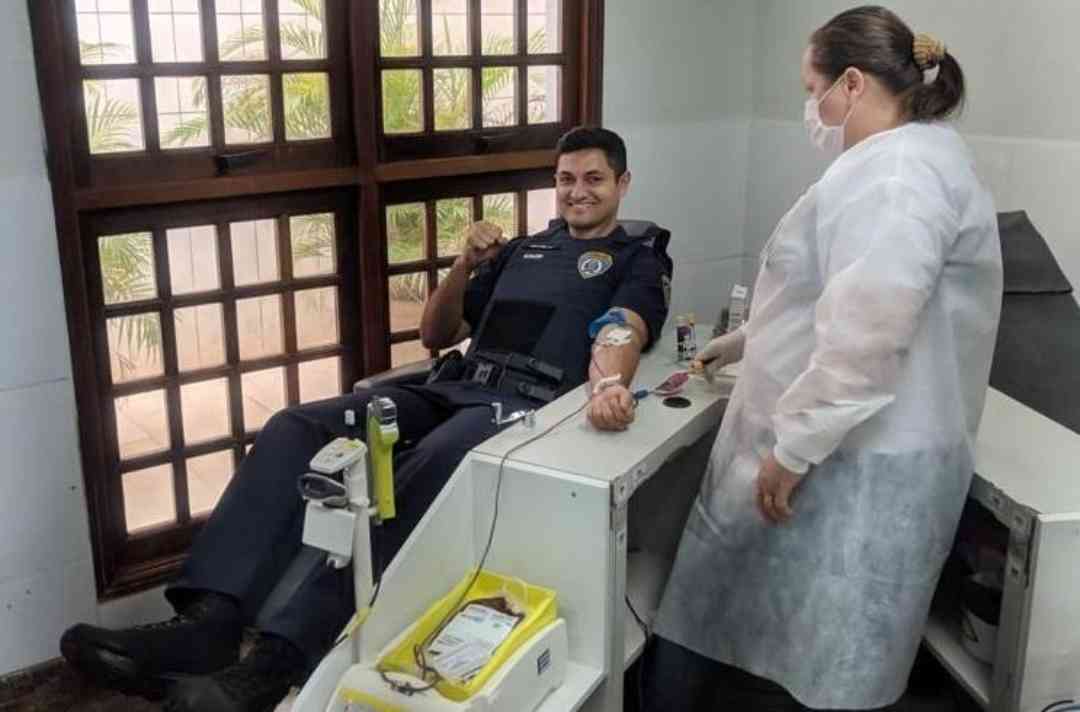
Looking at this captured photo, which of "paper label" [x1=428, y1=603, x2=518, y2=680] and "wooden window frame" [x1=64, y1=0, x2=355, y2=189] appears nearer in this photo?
"paper label" [x1=428, y1=603, x2=518, y2=680]

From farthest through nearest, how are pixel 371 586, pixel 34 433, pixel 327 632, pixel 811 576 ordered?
pixel 34 433 → pixel 327 632 → pixel 811 576 → pixel 371 586

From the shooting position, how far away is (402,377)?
103 inches

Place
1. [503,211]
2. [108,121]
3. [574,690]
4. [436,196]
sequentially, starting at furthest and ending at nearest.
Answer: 1. [503,211]
2. [436,196]
3. [108,121]
4. [574,690]

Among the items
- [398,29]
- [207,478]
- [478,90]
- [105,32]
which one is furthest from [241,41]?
[207,478]

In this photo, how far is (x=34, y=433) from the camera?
2293 millimetres

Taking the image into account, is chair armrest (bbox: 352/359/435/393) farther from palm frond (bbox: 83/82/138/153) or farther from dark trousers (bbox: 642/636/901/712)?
dark trousers (bbox: 642/636/901/712)

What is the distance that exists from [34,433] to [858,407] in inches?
64.7

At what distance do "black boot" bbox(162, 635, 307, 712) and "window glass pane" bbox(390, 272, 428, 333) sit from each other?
115cm

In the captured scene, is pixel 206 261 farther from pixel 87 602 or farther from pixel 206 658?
pixel 206 658

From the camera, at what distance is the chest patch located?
2.57m

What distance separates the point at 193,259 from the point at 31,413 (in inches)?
19.9

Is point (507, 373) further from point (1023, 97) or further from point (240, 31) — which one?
point (1023, 97)

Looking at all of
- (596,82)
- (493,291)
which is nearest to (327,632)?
(493,291)

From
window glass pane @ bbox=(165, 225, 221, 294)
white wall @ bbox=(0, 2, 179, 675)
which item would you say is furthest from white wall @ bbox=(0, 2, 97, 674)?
window glass pane @ bbox=(165, 225, 221, 294)
